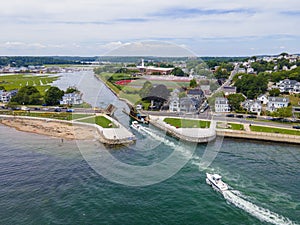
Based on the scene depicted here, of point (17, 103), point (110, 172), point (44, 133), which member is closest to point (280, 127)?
point (110, 172)

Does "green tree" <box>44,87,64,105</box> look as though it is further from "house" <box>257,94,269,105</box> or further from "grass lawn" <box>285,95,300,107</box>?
"grass lawn" <box>285,95,300,107</box>

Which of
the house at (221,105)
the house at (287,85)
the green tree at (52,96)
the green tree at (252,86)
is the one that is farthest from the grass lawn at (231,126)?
the green tree at (52,96)

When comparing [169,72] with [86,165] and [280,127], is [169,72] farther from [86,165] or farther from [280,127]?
[86,165]

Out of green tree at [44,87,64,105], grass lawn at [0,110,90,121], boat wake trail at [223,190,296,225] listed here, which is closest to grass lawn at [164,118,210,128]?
grass lawn at [0,110,90,121]

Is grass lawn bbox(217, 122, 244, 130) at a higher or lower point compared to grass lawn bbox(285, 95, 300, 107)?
lower

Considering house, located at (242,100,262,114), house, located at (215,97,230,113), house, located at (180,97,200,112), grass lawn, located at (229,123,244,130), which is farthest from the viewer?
house, located at (215,97,230,113)

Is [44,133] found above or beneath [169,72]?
beneath

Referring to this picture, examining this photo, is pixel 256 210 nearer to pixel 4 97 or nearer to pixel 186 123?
pixel 186 123
